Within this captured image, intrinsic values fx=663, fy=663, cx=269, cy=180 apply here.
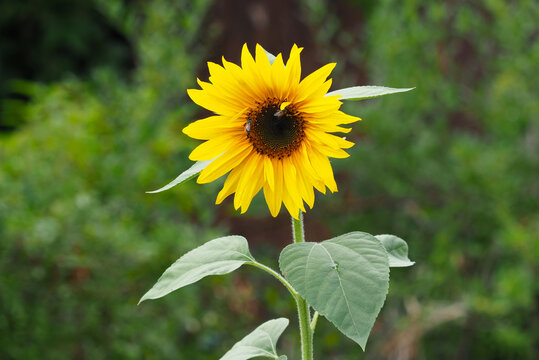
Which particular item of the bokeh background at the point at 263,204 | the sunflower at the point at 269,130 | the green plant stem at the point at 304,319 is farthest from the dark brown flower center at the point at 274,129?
the bokeh background at the point at 263,204

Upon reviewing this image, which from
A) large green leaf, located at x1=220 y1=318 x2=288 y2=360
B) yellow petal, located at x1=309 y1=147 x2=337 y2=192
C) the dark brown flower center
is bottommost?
large green leaf, located at x1=220 y1=318 x2=288 y2=360

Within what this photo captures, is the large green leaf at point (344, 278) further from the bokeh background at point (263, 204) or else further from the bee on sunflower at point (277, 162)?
the bokeh background at point (263, 204)

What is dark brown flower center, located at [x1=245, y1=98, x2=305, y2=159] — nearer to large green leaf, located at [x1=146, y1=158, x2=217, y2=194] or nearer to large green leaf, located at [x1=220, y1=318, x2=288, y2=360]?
large green leaf, located at [x1=146, y1=158, x2=217, y2=194]

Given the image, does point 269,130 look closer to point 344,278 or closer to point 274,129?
point 274,129

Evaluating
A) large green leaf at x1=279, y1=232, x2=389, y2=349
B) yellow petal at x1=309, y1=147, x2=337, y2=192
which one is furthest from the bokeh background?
large green leaf at x1=279, y1=232, x2=389, y2=349

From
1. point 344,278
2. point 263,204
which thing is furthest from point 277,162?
point 263,204
